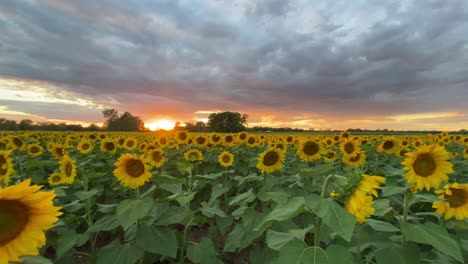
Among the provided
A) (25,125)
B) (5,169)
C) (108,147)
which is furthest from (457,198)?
(25,125)

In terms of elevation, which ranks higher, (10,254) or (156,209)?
(10,254)

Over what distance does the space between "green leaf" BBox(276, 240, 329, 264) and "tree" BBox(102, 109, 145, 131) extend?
202 feet

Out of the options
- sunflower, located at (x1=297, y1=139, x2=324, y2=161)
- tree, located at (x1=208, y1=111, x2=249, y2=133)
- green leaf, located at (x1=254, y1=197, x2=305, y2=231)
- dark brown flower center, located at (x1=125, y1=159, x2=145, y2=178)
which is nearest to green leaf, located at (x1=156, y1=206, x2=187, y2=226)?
dark brown flower center, located at (x1=125, y1=159, x2=145, y2=178)

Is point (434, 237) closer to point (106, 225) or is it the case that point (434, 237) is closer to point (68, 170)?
point (106, 225)

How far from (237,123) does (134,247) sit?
140 feet

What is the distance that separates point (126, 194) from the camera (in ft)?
20.8

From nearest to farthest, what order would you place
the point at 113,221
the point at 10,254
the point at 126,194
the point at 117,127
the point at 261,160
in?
1. the point at 10,254
2. the point at 113,221
3. the point at 261,160
4. the point at 126,194
5. the point at 117,127

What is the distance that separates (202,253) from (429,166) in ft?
8.49

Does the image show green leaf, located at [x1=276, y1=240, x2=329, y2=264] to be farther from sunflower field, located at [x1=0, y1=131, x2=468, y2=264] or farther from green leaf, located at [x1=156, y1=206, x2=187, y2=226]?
green leaf, located at [x1=156, y1=206, x2=187, y2=226]

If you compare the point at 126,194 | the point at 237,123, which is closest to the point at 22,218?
the point at 126,194

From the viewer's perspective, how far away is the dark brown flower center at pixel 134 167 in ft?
13.8

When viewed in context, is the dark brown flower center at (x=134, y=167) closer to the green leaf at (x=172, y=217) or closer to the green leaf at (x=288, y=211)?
the green leaf at (x=172, y=217)

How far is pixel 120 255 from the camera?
301 centimetres

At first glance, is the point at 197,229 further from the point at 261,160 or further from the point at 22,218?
the point at 22,218
